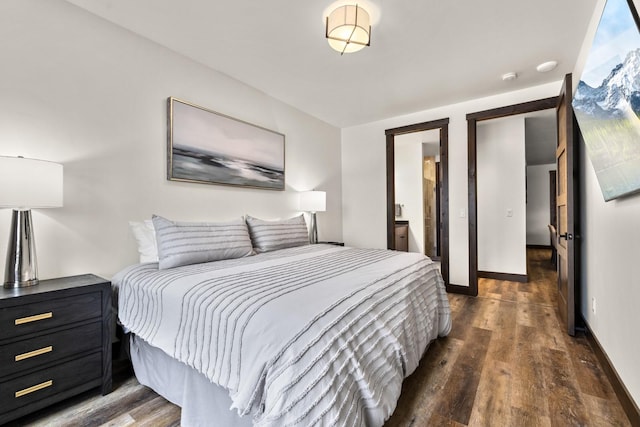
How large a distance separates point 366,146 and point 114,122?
3.33m

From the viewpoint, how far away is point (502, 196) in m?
4.52

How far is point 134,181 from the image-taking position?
2.27 metres

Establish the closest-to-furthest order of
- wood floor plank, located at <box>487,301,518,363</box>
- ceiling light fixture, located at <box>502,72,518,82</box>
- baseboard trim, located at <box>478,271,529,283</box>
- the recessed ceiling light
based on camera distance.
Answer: wood floor plank, located at <box>487,301,518,363</box>
the recessed ceiling light
ceiling light fixture, located at <box>502,72,518,82</box>
baseboard trim, located at <box>478,271,529,283</box>

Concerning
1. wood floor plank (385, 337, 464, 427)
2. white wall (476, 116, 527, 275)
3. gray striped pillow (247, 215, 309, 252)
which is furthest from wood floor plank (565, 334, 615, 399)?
gray striped pillow (247, 215, 309, 252)

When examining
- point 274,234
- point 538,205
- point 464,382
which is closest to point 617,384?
point 464,382

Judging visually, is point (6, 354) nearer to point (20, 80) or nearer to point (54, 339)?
point (54, 339)

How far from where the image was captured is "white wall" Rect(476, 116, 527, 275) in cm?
436

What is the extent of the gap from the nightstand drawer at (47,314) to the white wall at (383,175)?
3.52 meters

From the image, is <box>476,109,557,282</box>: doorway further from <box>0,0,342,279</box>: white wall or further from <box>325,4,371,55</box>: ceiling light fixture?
<box>0,0,342,279</box>: white wall

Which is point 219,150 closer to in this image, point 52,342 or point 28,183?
point 28,183

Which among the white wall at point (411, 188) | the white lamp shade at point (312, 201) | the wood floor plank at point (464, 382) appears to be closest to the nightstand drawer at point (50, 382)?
the wood floor plank at point (464, 382)

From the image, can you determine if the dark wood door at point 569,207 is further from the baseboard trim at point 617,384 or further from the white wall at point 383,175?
the white wall at point 383,175

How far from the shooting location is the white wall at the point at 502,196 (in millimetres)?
4355

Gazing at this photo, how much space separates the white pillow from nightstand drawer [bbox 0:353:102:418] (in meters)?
0.67
